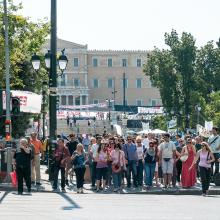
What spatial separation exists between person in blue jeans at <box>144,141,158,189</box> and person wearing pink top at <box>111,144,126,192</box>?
0.90 m

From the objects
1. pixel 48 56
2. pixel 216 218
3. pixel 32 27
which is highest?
pixel 32 27

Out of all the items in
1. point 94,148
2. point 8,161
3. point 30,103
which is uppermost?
point 30,103

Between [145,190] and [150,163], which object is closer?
[145,190]

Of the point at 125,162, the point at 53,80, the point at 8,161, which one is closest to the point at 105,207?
the point at 125,162

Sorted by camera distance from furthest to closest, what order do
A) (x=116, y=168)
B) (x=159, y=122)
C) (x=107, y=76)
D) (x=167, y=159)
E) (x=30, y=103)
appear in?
(x=107, y=76)
(x=159, y=122)
(x=30, y=103)
(x=167, y=159)
(x=116, y=168)

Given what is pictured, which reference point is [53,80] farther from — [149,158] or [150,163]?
[150,163]

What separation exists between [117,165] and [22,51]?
18.8 m

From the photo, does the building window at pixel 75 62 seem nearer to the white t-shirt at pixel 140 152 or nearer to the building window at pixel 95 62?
the building window at pixel 95 62

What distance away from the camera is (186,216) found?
16375 mm

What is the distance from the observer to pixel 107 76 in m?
150

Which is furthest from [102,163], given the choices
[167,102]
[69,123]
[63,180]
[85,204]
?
[69,123]

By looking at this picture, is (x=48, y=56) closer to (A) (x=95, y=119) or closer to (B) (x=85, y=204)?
(B) (x=85, y=204)

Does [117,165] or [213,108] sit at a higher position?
[213,108]

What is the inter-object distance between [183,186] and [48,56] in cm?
615
